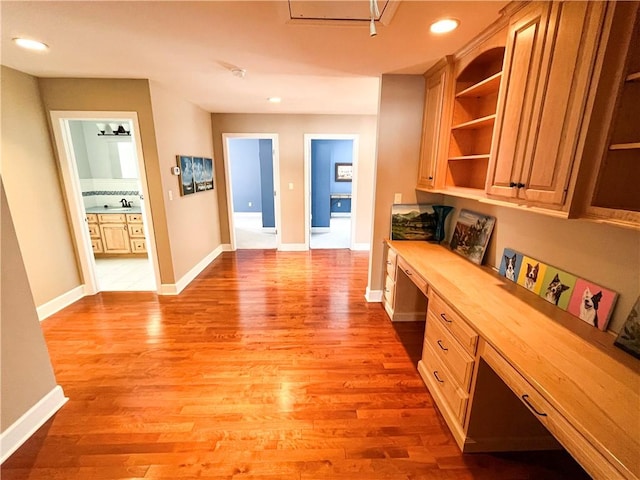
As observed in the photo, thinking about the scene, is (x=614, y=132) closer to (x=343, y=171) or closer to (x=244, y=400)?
(x=244, y=400)

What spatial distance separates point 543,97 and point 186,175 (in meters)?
3.81

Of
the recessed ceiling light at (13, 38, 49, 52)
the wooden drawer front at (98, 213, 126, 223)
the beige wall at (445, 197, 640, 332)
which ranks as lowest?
the wooden drawer front at (98, 213, 126, 223)

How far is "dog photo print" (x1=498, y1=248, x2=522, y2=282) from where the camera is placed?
1.75 m

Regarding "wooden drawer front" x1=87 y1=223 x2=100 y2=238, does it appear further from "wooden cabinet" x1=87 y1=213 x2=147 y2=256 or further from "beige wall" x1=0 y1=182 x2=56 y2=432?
"beige wall" x1=0 y1=182 x2=56 y2=432

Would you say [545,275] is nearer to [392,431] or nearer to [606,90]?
[606,90]

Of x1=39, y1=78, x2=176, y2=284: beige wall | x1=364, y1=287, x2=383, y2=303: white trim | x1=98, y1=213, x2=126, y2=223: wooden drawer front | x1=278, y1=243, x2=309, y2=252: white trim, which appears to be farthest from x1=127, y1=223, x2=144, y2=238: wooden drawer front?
x1=364, y1=287, x2=383, y2=303: white trim

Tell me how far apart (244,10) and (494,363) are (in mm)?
2307

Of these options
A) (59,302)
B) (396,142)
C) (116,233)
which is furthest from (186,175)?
(396,142)

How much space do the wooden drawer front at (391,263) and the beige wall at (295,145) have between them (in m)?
2.34

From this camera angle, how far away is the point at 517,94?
1399 mm

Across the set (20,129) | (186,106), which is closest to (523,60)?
(186,106)

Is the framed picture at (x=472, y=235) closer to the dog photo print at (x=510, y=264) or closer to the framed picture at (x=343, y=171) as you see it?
the dog photo print at (x=510, y=264)

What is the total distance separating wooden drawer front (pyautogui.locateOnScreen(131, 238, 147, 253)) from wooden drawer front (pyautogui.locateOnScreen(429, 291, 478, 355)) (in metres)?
4.70

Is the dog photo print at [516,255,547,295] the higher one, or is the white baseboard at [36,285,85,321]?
the dog photo print at [516,255,547,295]
